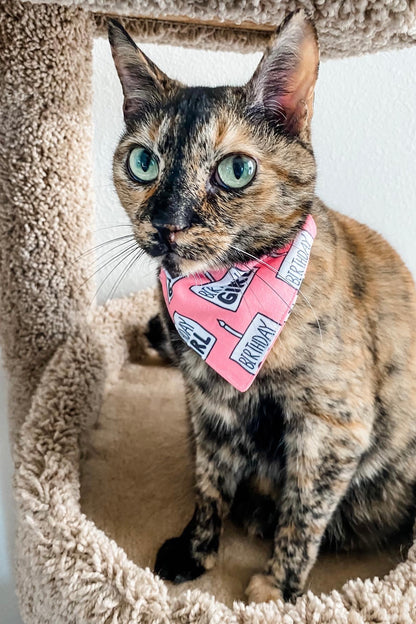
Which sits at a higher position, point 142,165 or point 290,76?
point 290,76

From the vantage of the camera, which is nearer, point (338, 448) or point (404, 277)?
point (338, 448)

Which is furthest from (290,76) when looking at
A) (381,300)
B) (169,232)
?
(381,300)

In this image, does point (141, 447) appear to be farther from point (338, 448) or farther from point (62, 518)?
point (338, 448)

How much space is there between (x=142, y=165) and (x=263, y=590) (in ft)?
1.80

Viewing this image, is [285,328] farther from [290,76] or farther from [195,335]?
[290,76]

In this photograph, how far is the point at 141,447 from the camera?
3.23 feet

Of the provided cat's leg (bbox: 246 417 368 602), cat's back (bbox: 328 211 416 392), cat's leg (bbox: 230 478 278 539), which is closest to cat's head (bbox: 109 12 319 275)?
cat's back (bbox: 328 211 416 392)

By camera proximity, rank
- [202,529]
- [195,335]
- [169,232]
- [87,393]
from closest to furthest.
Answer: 1. [169,232]
2. [195,335]
3. [202,529]
4. [87,393]

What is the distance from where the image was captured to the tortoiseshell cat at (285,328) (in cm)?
61

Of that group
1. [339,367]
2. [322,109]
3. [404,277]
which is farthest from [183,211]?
[322,109]

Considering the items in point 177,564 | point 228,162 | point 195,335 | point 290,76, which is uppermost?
point 290,76

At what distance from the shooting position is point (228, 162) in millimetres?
613

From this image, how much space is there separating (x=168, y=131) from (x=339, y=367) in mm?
334

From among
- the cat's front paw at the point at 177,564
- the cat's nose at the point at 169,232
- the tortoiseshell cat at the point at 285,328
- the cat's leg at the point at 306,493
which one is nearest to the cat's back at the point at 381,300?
the tortoiseshell cat at the point at 285,328
